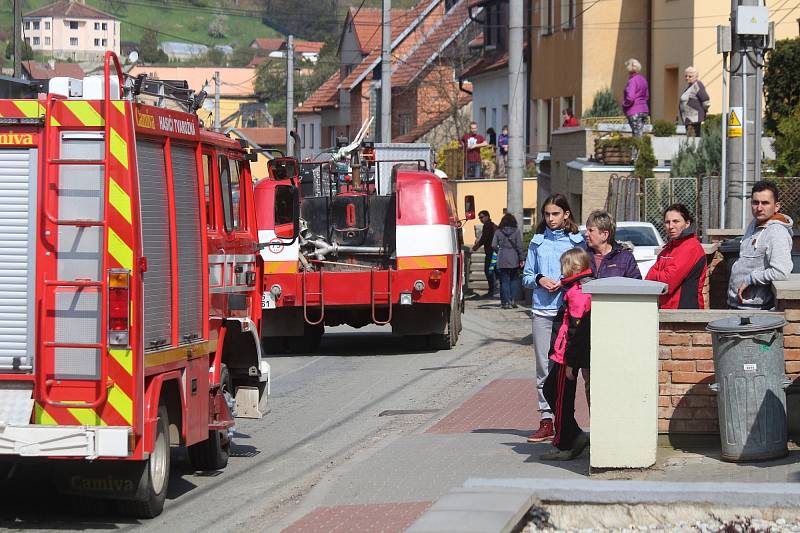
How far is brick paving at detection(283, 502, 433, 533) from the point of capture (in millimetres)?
8148

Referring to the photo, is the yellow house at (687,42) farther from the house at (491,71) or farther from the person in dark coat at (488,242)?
the house at (491,71)

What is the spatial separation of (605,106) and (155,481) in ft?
95.1

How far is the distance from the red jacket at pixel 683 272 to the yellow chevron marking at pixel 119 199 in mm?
4241

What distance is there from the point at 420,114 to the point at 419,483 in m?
57.0

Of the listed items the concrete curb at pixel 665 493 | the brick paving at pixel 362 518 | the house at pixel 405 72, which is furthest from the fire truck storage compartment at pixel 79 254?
the house at pixel 405 72

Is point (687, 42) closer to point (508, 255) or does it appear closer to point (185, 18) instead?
point (508, 255)

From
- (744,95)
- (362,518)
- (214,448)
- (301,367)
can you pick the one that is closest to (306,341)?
(301,367)

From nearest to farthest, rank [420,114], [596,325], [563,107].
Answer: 1. [596,325]
2. [563,107]
3. [420,114]

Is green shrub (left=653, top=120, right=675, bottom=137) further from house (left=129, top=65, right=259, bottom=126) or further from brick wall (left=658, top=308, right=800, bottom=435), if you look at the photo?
house (left=129, top=65, right=259, bottom=126)

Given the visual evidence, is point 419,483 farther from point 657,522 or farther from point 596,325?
point 657,522

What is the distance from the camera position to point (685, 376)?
10.0 metres

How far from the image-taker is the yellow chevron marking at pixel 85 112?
27.1 feet

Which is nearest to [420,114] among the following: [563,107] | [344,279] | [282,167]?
[563,107]

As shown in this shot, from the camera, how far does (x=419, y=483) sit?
944 centimetres
